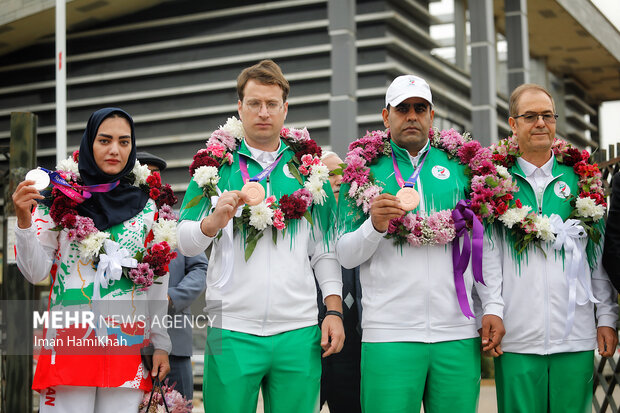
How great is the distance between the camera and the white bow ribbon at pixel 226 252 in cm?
384

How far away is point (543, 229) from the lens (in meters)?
4.17

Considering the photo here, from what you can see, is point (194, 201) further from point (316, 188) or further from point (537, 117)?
point (537, 117)

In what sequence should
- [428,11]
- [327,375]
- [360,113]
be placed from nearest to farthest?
[327,375]
[360,113]
[428,11]

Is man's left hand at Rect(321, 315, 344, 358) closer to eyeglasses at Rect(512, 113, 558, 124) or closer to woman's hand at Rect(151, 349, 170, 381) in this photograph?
woman's hand at Rect(151, 349, 170, 381)

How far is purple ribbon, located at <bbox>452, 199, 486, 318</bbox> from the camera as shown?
157 inches

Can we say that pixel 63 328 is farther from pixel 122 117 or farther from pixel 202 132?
pixel 202 132

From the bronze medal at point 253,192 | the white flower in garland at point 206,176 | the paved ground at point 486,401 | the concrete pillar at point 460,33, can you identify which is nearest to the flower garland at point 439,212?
the bronze medal at point 253,192

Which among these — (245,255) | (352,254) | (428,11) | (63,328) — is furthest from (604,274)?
(428,11)

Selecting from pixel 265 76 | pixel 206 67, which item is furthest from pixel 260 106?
pixel 206 67

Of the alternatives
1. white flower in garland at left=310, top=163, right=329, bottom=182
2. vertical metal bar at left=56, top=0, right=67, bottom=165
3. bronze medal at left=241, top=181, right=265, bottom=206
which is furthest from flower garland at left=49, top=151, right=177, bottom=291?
vertical metal bar at left=56, top=0, right=67, bottom=165

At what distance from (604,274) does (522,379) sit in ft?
2.65

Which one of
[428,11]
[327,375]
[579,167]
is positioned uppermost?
[428,11]

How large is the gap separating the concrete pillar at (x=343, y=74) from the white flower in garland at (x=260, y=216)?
959 centimetres

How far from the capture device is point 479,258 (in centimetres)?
404
